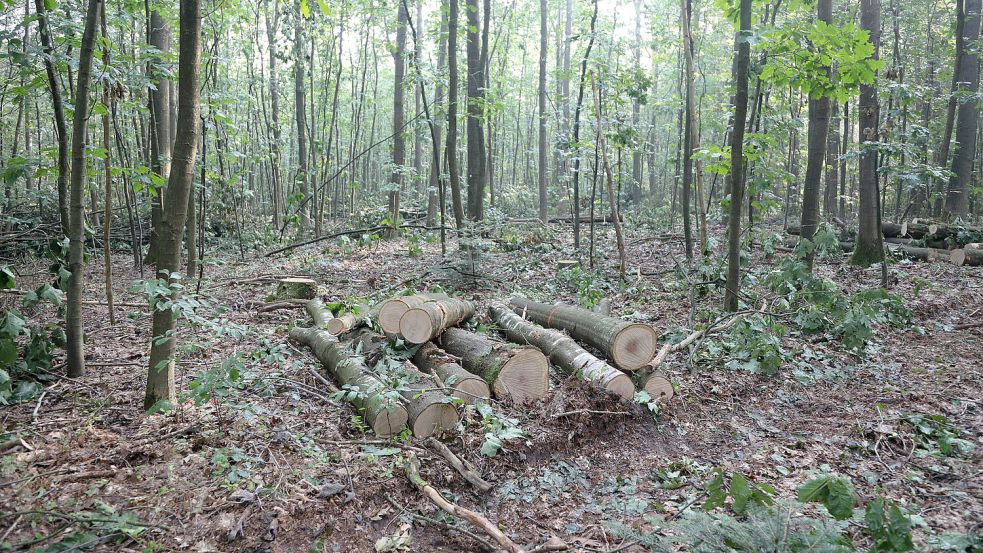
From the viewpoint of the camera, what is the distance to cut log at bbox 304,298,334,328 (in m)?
6.37

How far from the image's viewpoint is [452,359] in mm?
5398

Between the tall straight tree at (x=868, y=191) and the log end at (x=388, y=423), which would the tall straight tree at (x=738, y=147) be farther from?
the log end at (x=388, y=423)

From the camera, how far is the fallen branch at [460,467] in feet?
13.1

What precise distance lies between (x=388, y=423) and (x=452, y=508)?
1049mm

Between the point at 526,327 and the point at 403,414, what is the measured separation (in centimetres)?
238

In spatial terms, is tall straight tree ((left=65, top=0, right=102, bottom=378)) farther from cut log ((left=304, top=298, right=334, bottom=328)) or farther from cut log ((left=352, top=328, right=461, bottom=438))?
cut log ((left=352, top=328, right=461, bottom=438))

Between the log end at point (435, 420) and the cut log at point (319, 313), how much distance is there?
2.41 m

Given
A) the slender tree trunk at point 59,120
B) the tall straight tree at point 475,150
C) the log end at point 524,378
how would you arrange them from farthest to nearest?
the tall straight tree at point 475,150, the log end at point 524,378, the slender tree trunk at point 59,120

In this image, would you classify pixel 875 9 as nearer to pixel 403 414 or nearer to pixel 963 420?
pixel 963 420

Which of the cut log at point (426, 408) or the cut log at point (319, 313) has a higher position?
the cut log at point (319, 313)

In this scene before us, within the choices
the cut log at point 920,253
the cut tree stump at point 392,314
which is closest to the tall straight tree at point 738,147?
the cut tree stump at point 392,314

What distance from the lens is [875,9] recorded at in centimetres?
973

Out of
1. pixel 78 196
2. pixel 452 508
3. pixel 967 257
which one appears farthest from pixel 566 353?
pixel 967 257

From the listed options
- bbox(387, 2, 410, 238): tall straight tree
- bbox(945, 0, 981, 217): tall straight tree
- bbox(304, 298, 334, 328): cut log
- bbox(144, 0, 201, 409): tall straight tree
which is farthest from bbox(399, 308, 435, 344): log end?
bbox(945, 0, 981, 217): tall straight tree
